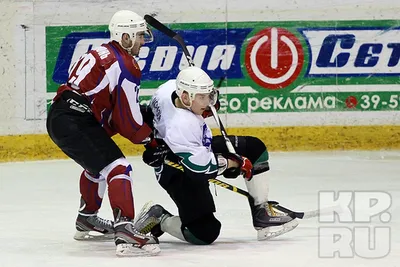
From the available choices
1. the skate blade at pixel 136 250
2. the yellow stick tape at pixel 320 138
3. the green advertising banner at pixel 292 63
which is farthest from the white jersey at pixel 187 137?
the green advertising banner at pixel 292 63

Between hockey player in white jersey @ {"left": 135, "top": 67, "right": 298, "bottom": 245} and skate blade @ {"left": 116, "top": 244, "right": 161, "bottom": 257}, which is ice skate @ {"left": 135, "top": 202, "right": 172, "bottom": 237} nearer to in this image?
hockey player in white jersey @ {"left": 135, "top": 67, "right": 298, "bottom": 245}

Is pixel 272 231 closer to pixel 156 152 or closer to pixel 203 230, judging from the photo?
pixel 203 230

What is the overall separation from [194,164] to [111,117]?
1.23 ft

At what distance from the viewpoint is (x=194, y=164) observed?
3.66 meters

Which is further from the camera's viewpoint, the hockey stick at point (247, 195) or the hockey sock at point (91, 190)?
the hockey sock at point (91, 190)

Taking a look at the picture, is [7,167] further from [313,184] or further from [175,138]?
[175,138]

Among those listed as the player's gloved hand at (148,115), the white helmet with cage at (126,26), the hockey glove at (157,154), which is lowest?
the hockey glove at (157,154)

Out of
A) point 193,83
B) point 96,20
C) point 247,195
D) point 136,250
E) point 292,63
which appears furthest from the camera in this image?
point 292,63

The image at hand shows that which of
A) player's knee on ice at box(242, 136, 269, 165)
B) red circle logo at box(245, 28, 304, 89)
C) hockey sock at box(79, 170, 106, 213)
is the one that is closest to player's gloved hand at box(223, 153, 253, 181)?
player's knee on ice at box(242, 136, 269, 165)

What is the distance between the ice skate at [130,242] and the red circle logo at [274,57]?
3216 mm

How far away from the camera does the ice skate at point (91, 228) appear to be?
13.2 feet

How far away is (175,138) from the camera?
368cm

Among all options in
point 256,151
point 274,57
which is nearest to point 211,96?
point 256,151

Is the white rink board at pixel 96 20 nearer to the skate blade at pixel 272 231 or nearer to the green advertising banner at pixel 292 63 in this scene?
the green advertising banner at pixel 292 63
